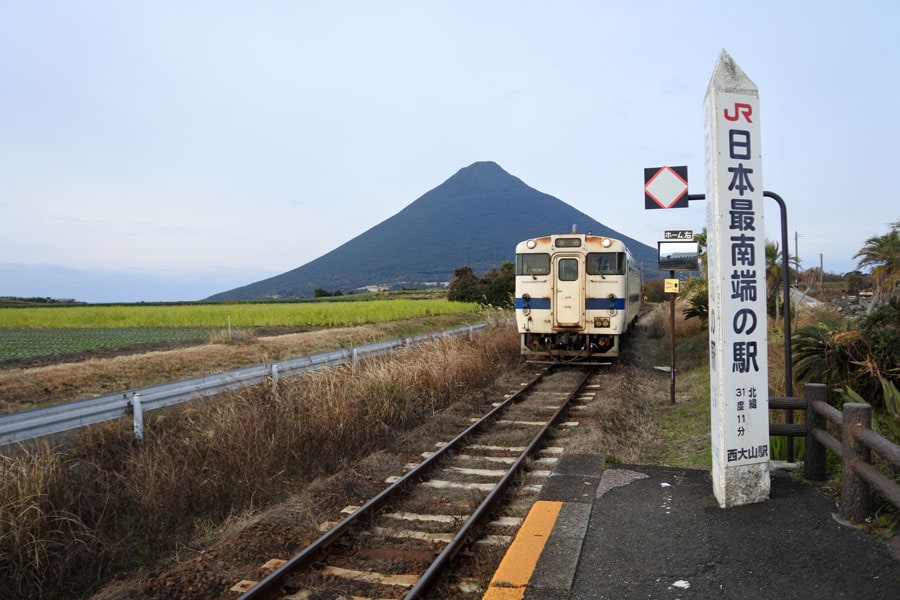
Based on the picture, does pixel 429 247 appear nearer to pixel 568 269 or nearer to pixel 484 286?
pixel 484 286

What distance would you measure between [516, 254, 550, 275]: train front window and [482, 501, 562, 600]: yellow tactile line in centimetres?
876

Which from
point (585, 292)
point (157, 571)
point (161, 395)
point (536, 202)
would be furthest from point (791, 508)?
point (536, 202)

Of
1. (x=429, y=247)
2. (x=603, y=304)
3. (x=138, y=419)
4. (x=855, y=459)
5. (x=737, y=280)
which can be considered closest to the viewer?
(x=855, y=459)

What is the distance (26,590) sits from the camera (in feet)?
14.4

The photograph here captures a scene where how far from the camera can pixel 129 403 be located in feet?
24.1

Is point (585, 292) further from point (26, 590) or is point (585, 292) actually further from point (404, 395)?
point (26, 590)

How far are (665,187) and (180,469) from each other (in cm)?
660

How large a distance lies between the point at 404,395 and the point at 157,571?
465cm

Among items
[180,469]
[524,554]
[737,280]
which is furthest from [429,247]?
[524,554]

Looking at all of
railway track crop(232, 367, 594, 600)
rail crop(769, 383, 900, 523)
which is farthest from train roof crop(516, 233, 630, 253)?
rail crop(769, 383, 900, 523)

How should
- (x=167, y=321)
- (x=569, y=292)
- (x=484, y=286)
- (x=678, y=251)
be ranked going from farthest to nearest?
(x=484, y=286) < (x=167, y=321) < (x=569, y=292) < (x=678, y=251)

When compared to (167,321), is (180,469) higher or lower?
lower

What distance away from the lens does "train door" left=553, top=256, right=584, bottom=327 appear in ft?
43.1

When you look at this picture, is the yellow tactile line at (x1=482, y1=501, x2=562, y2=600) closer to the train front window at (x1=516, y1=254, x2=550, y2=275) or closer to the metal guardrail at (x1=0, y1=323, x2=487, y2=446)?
the metal guardrail at (x1=0, y1=323, x2=487, y2=446)
